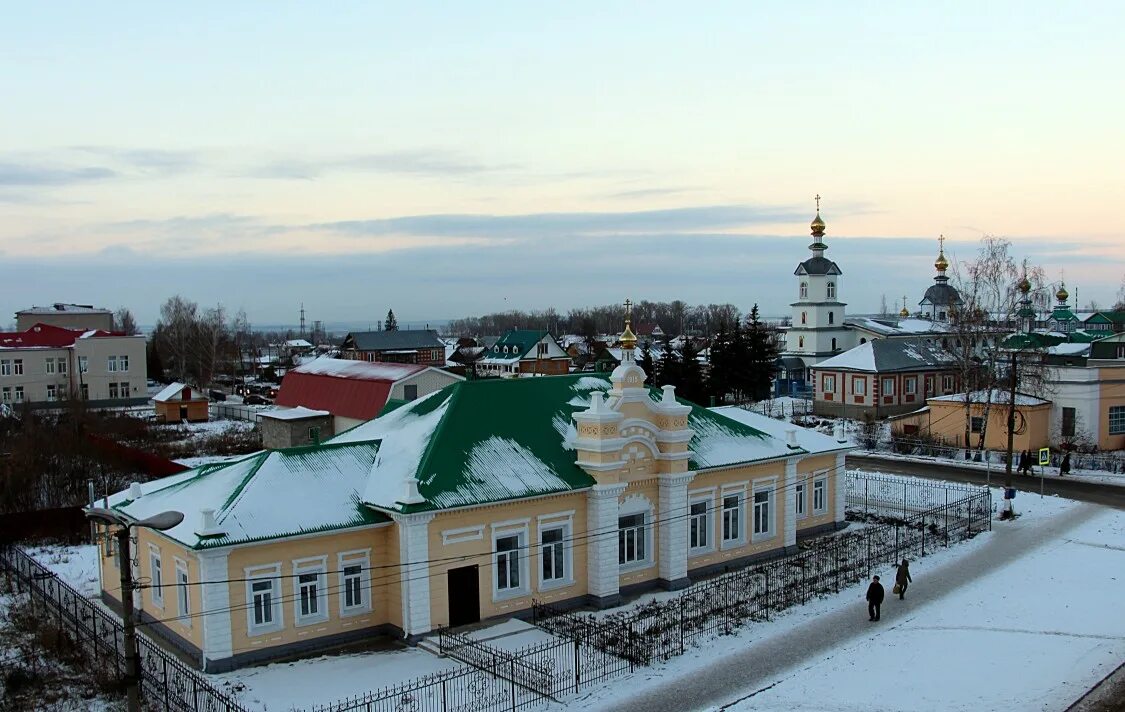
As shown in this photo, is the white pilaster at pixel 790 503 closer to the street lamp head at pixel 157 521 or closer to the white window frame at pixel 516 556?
the white window frame at pixel 516 556

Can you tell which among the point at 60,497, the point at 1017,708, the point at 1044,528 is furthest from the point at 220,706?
the point at 1044,528

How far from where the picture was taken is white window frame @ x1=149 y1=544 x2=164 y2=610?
19.9m

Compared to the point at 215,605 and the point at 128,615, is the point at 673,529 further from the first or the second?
the point at 128,615

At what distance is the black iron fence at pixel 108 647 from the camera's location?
15.9 m

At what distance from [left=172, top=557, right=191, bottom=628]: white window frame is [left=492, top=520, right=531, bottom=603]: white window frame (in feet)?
20.9

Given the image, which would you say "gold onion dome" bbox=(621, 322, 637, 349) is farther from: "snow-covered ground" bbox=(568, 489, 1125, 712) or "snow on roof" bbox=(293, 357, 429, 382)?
"snow on roof" bbox=(293, 357, 429, 382)

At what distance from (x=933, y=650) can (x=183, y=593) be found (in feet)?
51.0

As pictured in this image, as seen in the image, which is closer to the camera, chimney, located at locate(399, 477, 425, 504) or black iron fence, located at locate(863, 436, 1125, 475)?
chimney, located at locate(399, 477, 425, 504)

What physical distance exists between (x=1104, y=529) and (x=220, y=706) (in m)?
26.0

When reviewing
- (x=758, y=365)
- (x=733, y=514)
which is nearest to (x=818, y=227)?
(x=758, y=365)

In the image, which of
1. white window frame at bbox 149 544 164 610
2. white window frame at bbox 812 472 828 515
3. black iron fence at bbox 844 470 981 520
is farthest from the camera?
black iron fence at bbox 844 470 981 520

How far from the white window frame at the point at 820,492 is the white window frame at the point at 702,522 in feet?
17.8

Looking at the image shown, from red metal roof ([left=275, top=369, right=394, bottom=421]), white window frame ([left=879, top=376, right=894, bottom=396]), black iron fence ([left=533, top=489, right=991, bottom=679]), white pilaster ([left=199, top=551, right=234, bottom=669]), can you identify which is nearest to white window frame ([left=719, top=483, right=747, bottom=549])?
black iron fence ([left=533, top=489, right=991, bottom=679])

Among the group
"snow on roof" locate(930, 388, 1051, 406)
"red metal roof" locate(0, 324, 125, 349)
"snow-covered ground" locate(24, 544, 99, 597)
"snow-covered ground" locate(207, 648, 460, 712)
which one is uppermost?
"red metal roof" locate(0, 324, 125, 349)
